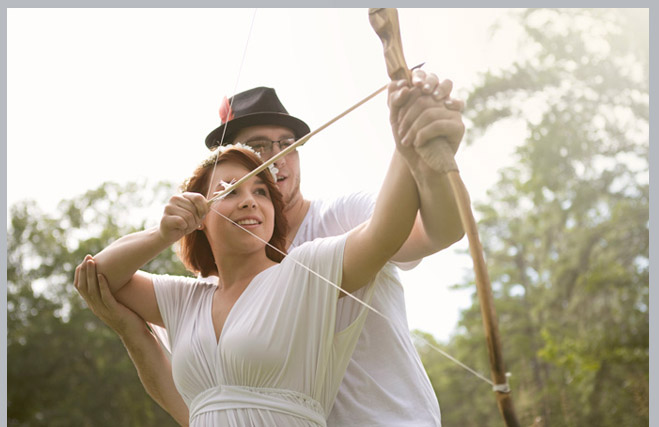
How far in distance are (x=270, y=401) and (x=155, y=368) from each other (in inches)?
28.4

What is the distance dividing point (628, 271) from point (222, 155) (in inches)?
500

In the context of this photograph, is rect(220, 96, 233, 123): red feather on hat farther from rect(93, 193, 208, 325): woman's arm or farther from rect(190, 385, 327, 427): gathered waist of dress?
rect(190, 385, 327, 427): gathered waist of dress

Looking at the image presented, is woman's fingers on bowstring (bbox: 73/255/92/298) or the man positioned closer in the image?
A: the man

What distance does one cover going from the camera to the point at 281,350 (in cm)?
209

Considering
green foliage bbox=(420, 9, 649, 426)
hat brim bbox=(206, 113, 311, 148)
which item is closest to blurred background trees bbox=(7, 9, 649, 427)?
green foliage bbox=(420, 9, 649, 426)

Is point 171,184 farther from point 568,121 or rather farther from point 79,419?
point 568,121

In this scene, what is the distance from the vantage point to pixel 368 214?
96.9 inches

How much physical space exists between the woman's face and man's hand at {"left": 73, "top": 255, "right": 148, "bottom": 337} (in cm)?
37

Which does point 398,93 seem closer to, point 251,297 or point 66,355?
point 251,297

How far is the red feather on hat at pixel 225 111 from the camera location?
3181mm

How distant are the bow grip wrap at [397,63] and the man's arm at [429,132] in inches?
0.6

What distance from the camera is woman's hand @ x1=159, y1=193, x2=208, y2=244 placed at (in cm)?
218

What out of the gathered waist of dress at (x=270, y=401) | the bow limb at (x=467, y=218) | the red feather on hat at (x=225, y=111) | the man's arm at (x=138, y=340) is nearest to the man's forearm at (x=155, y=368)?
the man's arm at (x=138, y=340)

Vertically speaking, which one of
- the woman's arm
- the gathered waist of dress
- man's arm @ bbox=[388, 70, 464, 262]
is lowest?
the gathered waist of dress
